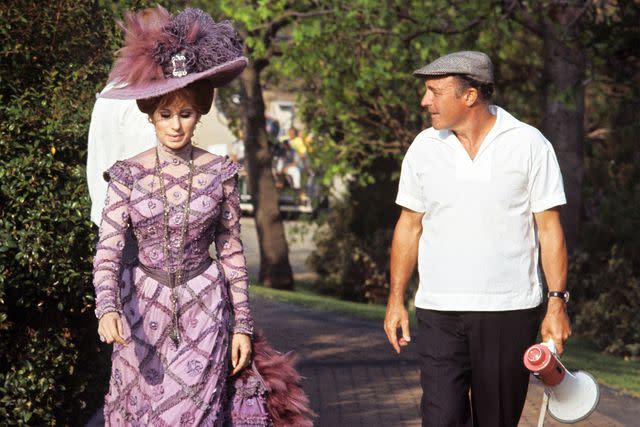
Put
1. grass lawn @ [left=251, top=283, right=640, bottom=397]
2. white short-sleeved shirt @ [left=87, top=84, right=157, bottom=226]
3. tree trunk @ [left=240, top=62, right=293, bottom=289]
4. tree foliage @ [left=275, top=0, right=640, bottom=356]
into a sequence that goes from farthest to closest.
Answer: tree trunk @ [left=240, top=62, right=293, bottom=289]
tree foliage @ [left=275, top=0, right=640, bottom=356]
grass lawn @ [left=251, top=283, right=640, bottom=397]
white short-sleeved shirt @ [left=87, top=84, right=157, bottom=226]

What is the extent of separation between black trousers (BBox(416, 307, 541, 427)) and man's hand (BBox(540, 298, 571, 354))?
12 cm

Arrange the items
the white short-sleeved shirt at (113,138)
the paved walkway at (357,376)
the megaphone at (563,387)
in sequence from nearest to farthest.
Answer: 1. the megaphone at (563,387)
2. the white short-sleeved shirt at (113,138)
3. the paved walkway at (357,376)

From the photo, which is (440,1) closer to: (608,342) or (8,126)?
(608,342)

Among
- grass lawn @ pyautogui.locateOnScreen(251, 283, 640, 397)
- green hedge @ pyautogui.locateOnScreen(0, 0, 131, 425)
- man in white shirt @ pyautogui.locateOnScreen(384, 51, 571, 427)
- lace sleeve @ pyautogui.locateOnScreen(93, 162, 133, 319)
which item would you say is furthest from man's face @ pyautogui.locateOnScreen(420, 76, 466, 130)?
grass lawn @ pyautogui.locateOnScreen(251, 283, 640, 397)

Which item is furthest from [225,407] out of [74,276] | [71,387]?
[71,387]

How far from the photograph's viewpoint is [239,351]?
4.99 m

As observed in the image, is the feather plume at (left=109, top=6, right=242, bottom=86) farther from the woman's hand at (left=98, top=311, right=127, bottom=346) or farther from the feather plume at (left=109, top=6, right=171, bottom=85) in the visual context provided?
the woman's hand at (left=98, top=311, right=127, bottom=346)

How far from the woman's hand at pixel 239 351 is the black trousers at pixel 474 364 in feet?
3.14

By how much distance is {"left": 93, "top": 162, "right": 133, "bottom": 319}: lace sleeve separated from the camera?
4684 millimetres

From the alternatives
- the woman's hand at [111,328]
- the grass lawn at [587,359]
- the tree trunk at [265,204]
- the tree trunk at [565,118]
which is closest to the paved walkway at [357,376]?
the grass lawn at [587,359]

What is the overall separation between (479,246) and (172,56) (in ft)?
4.94

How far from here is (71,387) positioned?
739cm

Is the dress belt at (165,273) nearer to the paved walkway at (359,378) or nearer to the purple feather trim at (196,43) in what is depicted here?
the purple feather trim at (196,43)

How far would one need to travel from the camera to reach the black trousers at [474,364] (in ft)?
18.2
